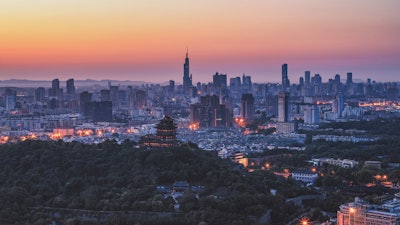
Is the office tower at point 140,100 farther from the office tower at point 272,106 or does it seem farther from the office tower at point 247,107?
the office tower at point 247,107

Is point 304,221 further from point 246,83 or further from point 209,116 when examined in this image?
point 246,83

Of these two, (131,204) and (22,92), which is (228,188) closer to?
(131,204)

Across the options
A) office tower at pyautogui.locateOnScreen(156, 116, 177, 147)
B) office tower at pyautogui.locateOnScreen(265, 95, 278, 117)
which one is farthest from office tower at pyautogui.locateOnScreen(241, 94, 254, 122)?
office tower at pyautogui.locateOnScreen(156, 116, 177, 147)

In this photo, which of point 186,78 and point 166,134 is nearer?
point 166,134

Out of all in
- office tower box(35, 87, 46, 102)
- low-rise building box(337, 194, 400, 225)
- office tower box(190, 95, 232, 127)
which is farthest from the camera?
office tower box(35, 87, 46, 102)

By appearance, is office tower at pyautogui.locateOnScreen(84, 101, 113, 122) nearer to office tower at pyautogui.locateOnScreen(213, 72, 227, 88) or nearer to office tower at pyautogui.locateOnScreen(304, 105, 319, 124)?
office tower at pyautogui.locateOnScreen(304, 105, 319, 124)

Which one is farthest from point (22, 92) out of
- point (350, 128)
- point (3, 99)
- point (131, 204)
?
point (131, 204)

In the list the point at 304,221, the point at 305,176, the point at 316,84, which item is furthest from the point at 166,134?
the point at 316,84

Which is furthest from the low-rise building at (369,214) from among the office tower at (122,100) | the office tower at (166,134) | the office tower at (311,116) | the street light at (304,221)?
the office tower at (122,100)
